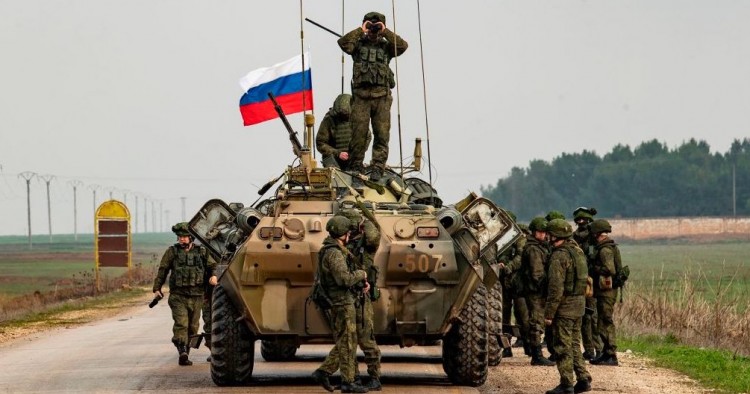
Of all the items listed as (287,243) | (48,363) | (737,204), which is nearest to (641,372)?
(287,243)

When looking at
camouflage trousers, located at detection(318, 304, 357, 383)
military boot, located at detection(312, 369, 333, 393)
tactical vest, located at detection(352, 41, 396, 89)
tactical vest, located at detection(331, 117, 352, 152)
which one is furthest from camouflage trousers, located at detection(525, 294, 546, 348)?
military boot, located at detection(312, 369, 333, 393)

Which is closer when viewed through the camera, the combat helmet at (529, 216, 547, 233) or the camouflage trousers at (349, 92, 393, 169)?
the combat helmet at (529, 216, 547, 233)

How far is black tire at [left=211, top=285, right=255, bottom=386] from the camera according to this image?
18031 mm

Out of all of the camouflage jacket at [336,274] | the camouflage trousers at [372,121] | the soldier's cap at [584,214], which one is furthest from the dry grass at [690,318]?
the camouflage jacket at [336,274]

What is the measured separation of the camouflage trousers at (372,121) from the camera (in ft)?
75.0

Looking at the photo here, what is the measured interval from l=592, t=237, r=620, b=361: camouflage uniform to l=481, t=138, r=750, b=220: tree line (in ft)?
346

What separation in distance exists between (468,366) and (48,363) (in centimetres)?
659

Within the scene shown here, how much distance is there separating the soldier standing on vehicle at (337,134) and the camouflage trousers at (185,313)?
275 centimetres

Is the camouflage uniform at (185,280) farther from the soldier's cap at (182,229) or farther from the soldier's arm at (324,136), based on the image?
the soldier's arm at (324,136)

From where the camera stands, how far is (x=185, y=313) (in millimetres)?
21719

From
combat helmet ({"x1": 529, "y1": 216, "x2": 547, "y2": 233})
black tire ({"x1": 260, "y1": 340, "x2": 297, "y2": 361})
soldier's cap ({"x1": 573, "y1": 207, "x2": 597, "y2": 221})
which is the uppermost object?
soldier's cap ({"x1": 573, "y1": 207, "x2": 597, "y2": 221})

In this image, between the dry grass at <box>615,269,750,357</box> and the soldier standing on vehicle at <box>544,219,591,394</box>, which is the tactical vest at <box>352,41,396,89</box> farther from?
the dry grass at <box>615,269,750,357</box>

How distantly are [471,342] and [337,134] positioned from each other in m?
6.02

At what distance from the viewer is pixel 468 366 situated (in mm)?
17984
